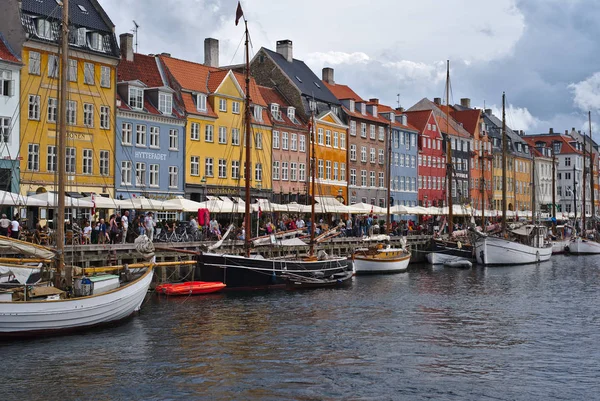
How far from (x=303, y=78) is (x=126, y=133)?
2793 cm

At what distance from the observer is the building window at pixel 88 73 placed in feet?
181

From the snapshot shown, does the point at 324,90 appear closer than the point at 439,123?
Yes

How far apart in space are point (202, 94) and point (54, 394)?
4716cm

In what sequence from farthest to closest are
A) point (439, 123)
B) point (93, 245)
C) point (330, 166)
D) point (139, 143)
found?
point (439, 123), point (330, 166), point (139, 143), point (93, 245)

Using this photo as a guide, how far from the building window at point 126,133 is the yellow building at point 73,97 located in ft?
3.60

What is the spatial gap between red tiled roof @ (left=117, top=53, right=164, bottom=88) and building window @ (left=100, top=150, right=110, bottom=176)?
6.06m

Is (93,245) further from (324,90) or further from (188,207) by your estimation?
(324,90)

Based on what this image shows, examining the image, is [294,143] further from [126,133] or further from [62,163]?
[62,163]

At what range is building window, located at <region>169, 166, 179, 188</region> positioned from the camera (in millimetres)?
61438

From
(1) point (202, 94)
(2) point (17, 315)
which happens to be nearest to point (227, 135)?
(1) point (202, 94)

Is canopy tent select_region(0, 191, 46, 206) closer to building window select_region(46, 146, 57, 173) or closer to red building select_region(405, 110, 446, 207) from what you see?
building window select_region(46, 146, 57, 173)

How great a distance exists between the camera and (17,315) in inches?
990

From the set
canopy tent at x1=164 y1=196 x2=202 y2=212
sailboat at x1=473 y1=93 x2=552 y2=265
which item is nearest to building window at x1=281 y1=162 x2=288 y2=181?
sailboat at x1=473 y1=93 x2=552 y2=265

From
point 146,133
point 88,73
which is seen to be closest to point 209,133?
point 146,133
